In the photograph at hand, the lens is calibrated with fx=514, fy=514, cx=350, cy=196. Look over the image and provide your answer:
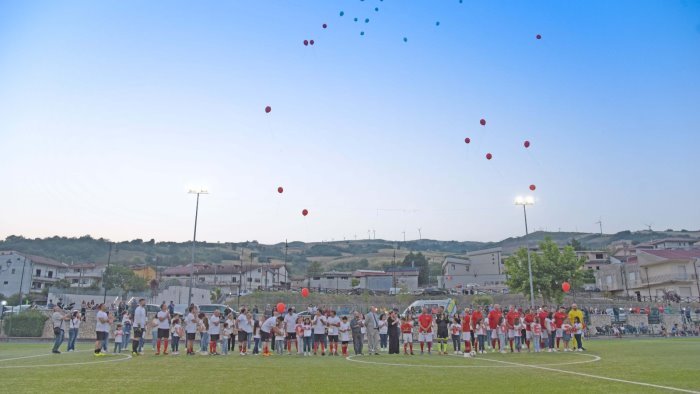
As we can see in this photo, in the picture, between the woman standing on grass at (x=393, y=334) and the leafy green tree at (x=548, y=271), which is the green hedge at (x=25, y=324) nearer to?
the woman standing on grass at (x=393, y=334)

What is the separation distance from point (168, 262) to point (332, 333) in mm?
153268

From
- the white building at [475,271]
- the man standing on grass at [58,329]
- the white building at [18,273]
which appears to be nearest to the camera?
the man standing on grass at [58,329]

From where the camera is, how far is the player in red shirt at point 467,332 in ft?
69.7

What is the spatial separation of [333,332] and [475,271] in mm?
95665

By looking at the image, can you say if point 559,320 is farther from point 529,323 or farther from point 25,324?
point 25,324

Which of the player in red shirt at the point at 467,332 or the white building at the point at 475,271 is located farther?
the white building at the point at 475,271

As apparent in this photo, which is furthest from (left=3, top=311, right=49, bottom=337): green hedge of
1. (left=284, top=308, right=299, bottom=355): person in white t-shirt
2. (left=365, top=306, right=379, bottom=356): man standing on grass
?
(left=365, top=306, right=379, bottom=356): man standing on grass

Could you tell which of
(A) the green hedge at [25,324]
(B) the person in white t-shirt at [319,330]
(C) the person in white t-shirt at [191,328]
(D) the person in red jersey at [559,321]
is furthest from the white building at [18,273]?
(D) the person in red jersey at [559,321]

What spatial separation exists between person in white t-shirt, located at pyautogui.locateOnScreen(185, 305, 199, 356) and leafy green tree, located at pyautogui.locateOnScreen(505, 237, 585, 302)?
41784 millimetres

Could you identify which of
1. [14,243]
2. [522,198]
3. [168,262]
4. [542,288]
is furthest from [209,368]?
[14,243]

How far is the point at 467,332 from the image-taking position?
71.2 feet

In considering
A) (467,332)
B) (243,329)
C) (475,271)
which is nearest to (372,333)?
(467,332)

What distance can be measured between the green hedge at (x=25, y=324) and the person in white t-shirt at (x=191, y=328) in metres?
22.3

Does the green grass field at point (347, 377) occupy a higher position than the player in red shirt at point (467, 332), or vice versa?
the player in red shirt at point (467, 332)
